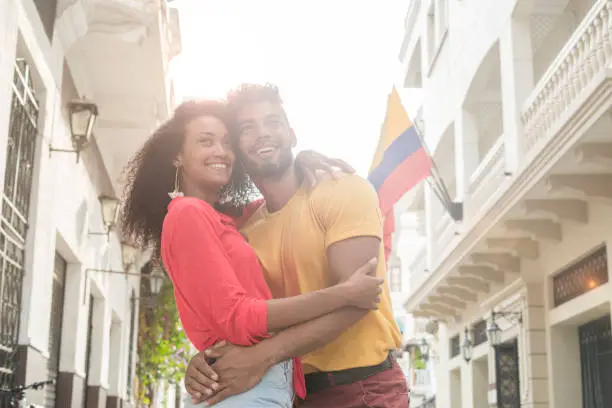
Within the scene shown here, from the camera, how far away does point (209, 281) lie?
2781 millimetres

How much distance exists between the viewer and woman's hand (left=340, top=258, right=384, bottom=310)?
2830mm

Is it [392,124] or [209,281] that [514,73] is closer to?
[392,124]

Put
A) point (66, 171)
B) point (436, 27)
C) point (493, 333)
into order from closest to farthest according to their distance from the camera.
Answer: point (66, 171), point (493, 333), point (436, 27)

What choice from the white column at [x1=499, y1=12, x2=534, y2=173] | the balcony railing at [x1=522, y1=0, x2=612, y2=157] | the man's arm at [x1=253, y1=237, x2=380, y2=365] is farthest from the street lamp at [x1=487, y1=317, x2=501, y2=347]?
the man's arm at [x1=253, y1=237, x2=380, y2=365]

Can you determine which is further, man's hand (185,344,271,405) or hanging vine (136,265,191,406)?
hanging vine (136,265,191,406)

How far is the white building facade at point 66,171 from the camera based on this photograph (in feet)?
25.0

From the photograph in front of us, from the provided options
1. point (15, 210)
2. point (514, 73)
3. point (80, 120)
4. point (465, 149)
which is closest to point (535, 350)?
point (514, 73)

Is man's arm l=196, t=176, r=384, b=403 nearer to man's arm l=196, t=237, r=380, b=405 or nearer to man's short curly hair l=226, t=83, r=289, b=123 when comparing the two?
man's arm l=196, t=237, r=380, b=405

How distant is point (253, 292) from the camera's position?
290 centimetres

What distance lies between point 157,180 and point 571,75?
7.20 m

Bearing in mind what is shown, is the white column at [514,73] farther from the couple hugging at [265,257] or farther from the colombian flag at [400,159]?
the couple hugging at [265,257]

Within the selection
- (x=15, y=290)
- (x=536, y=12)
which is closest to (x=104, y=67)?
(x=15, y=290)

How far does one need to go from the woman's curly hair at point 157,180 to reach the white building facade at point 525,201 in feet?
17.5

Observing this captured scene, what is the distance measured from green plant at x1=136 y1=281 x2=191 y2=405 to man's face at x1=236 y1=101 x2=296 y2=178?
17761 millimetres
